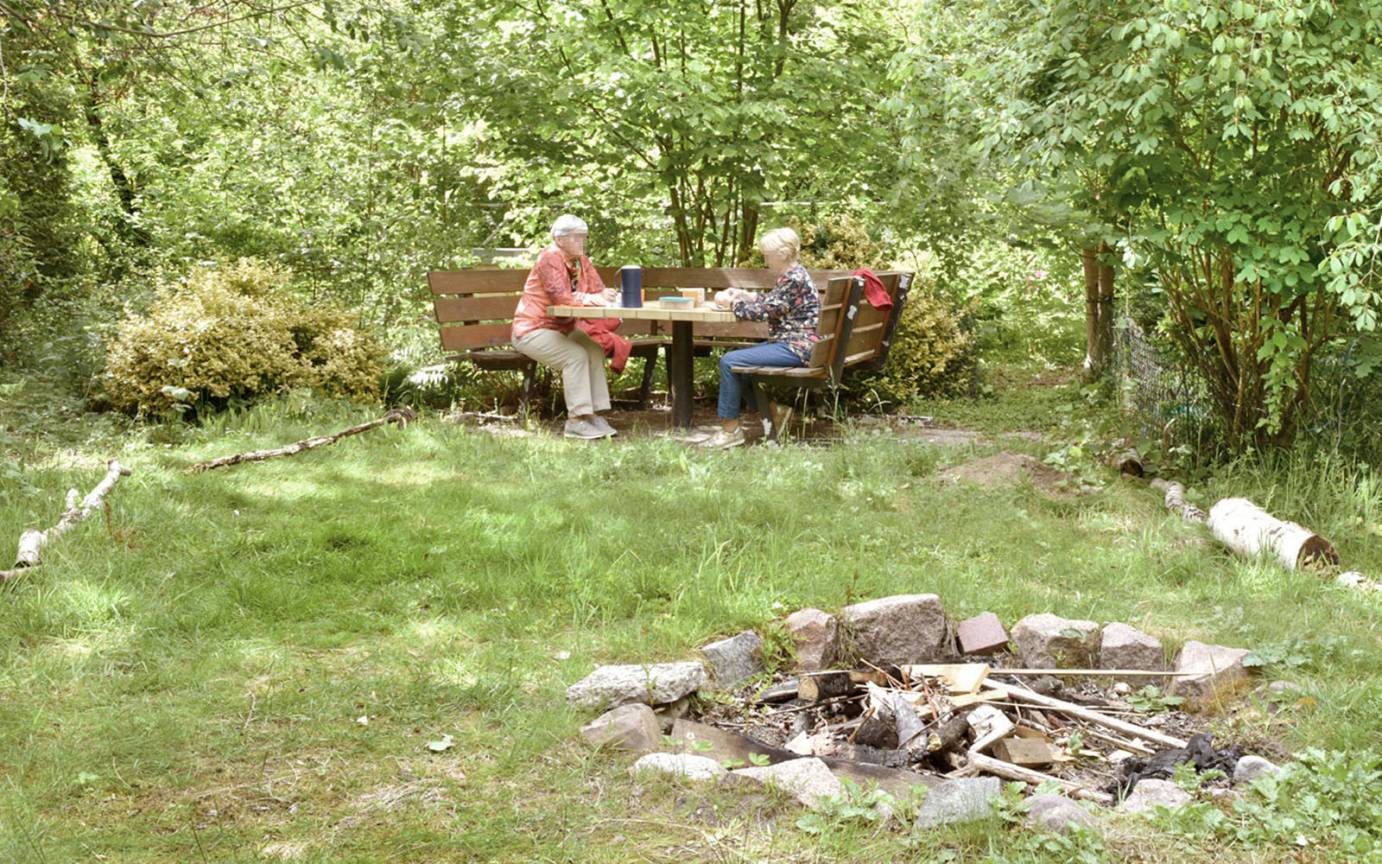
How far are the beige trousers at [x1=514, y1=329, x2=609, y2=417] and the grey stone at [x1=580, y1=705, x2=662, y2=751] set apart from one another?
520 centimetres

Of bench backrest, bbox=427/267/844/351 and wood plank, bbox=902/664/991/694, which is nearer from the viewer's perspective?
wood plank, bbox=902/664/991/694

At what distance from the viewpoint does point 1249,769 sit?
11.9 ft

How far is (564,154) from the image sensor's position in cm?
1052

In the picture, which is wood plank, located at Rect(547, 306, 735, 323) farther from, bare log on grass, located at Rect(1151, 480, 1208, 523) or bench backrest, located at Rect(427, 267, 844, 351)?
bare log on grass, located at Rect(1151, 480, 1208, 523)

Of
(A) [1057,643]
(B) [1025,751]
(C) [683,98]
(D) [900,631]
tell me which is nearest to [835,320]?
(C) [683,98]

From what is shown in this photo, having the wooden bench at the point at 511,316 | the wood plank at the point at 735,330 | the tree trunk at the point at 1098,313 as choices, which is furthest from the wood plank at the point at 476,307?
the tree trunk at the point at 1098,313

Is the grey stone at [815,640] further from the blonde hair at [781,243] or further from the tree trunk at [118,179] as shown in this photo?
the tree trunk at [118,179]

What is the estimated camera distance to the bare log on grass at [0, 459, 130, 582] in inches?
208

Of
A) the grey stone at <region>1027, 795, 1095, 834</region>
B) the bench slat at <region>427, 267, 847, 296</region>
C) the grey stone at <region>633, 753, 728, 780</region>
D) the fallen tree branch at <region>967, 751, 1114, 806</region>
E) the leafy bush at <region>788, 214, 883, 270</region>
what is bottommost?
the fallen tree branch at <region>967, 751, 1114, 806</region>

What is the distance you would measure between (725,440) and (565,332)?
1.44 m

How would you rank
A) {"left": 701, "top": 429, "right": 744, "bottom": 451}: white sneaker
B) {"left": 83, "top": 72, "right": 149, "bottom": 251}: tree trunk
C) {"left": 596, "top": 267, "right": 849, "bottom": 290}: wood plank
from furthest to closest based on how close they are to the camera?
{"left": 83, "top": 72, "right": 149, "bottom": 251}: tree trunk → {"left": 596, "top": 267, "right": 849, "bottom": 290}: wood plank → {"left": 701, "top": 429, "right": 744, "bottom": 451}: white sneaker

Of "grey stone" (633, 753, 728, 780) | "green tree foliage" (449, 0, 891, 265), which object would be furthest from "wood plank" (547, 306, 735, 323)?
"grey stone" (633, 753, 728, 780)

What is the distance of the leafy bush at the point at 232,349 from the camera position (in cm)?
879

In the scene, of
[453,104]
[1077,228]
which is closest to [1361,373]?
[1077,228]
